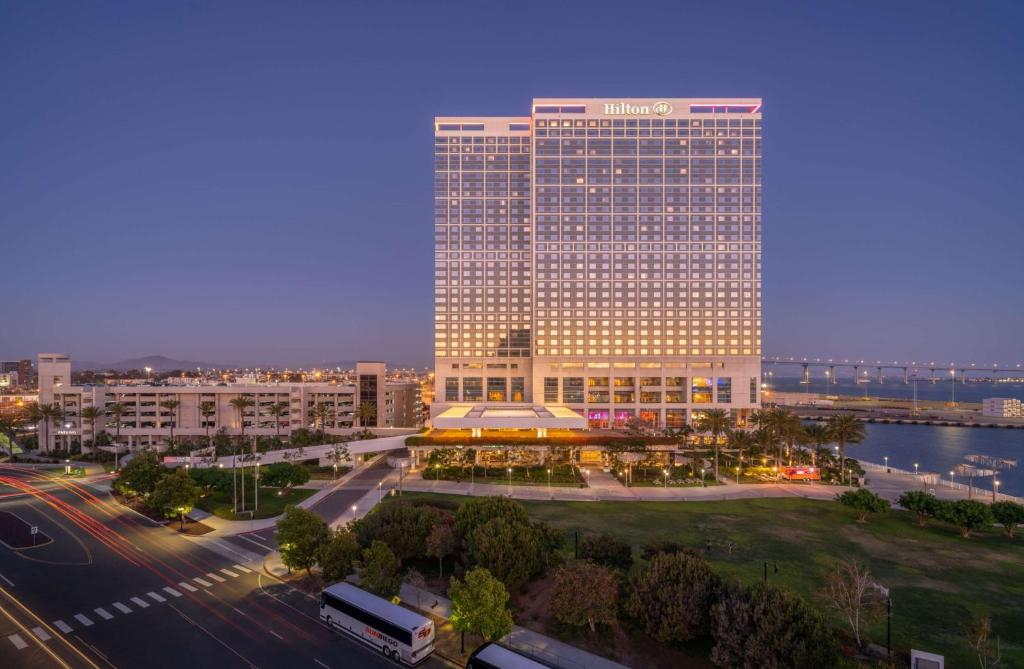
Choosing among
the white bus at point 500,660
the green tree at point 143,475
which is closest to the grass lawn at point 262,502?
the green tree at point 143,475

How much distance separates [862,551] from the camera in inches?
1788

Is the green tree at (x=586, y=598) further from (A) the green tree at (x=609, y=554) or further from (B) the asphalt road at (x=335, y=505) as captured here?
(B) the asphalt road at (x=335, y=505)

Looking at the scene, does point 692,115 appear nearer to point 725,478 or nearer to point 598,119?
point 598,119

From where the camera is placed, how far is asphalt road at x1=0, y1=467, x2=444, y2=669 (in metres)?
29.8

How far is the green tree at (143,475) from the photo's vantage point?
6038 cm

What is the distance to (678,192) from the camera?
130375mm

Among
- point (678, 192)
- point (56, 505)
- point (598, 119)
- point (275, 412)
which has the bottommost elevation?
point (56, 505)

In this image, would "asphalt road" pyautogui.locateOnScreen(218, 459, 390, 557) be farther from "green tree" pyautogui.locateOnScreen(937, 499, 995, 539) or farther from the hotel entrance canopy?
"green tree" pyautogui.locateOnScreen(937, 499, 995, 539)

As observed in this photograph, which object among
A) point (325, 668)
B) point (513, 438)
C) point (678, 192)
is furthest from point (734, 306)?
point (325, 668)

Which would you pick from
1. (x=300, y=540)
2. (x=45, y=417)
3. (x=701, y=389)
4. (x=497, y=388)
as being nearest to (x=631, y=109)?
(x=701, y=389)

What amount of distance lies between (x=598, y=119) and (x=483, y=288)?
54107 millimetres

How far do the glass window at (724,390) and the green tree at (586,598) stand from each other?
10590 cm

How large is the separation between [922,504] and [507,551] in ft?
151

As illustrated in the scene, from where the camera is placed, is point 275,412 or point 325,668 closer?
point 325,668
